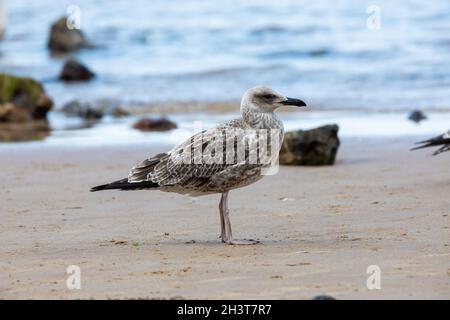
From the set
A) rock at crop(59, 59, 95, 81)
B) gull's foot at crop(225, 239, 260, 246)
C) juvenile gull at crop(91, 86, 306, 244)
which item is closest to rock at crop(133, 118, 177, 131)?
juvenile gull at crop(91, 86, 306, 244)

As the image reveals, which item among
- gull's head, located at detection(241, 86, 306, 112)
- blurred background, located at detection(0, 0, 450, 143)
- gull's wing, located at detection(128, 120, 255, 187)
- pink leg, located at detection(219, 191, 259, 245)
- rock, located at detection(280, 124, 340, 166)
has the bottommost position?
blurred background, located at detection(0, 0, 450, 143)

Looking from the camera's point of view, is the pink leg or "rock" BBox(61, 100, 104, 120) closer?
the pink leg

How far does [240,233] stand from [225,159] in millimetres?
906

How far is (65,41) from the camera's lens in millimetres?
33094

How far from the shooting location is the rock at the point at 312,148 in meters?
11.5

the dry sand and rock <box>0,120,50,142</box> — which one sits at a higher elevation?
the dry sand

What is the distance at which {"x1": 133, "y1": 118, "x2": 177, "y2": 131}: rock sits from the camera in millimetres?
15266

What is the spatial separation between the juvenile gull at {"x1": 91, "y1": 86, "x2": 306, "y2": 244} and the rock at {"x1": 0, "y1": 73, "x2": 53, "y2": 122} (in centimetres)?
952

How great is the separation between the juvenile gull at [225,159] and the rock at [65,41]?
84.7 ft

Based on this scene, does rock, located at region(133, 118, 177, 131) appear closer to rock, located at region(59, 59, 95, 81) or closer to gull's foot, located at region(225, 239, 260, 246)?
gull's foot, located at region(225, 239, 260, 246)

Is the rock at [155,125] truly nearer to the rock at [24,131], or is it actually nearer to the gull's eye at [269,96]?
the rock at [24,131]

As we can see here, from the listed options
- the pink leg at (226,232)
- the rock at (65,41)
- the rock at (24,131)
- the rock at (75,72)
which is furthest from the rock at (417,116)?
the rock at (65,41)
